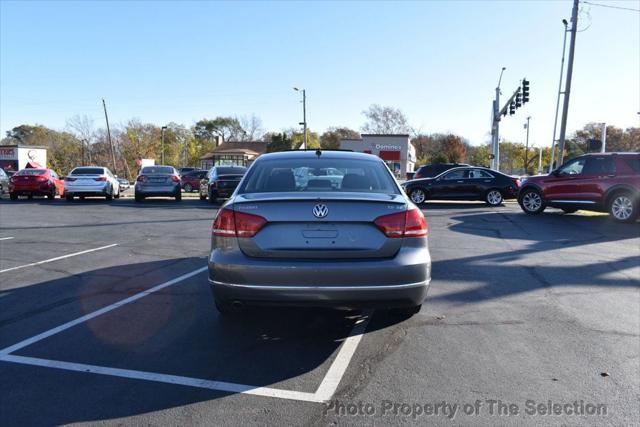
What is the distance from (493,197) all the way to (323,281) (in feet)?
55.9

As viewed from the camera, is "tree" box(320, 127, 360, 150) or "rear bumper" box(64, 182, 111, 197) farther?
"tree" box(320, 127, 360, 150)

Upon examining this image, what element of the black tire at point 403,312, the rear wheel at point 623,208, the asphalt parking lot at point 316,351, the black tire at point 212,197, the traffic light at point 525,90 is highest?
the traffic light at point 525,90

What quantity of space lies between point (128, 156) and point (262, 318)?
74220mm

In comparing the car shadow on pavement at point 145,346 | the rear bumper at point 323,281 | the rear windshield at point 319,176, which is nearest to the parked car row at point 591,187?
the rear windshield at point 319,176

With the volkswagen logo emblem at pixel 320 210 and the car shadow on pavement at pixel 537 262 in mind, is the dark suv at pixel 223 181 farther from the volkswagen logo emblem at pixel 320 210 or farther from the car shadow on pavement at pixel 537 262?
the volkswagen logo emblem at pixel 320 210

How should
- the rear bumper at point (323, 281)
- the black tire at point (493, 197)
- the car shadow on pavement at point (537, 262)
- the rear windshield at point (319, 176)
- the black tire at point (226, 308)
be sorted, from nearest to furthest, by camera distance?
the rear bumper at point (323, 281) < the black tire at point (226, 308) < the rear windshield at point (319, 176) < the car shadow on pavement at point (537, 262) < the black tire at point (493, 197)

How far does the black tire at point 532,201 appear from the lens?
15.2 metres

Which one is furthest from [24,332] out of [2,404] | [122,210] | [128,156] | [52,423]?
[128,156]

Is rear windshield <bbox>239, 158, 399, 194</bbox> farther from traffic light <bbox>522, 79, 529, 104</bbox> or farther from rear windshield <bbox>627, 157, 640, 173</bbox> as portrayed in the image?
traffic light <bbox>522, 79, 529, 104</bbox>

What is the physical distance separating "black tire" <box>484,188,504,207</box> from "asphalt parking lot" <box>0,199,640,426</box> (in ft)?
39.0

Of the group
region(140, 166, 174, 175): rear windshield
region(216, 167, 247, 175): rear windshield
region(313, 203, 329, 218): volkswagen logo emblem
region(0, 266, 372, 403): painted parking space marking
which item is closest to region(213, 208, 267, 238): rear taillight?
region(313, 203, 329, 218): volkswagen logo emblem

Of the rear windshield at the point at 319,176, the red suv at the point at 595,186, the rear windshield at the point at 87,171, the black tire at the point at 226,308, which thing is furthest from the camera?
the rear windshield at the point at 87,171

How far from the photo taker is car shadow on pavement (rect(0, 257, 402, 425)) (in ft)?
10.6

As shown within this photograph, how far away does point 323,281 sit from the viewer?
3.79 m
